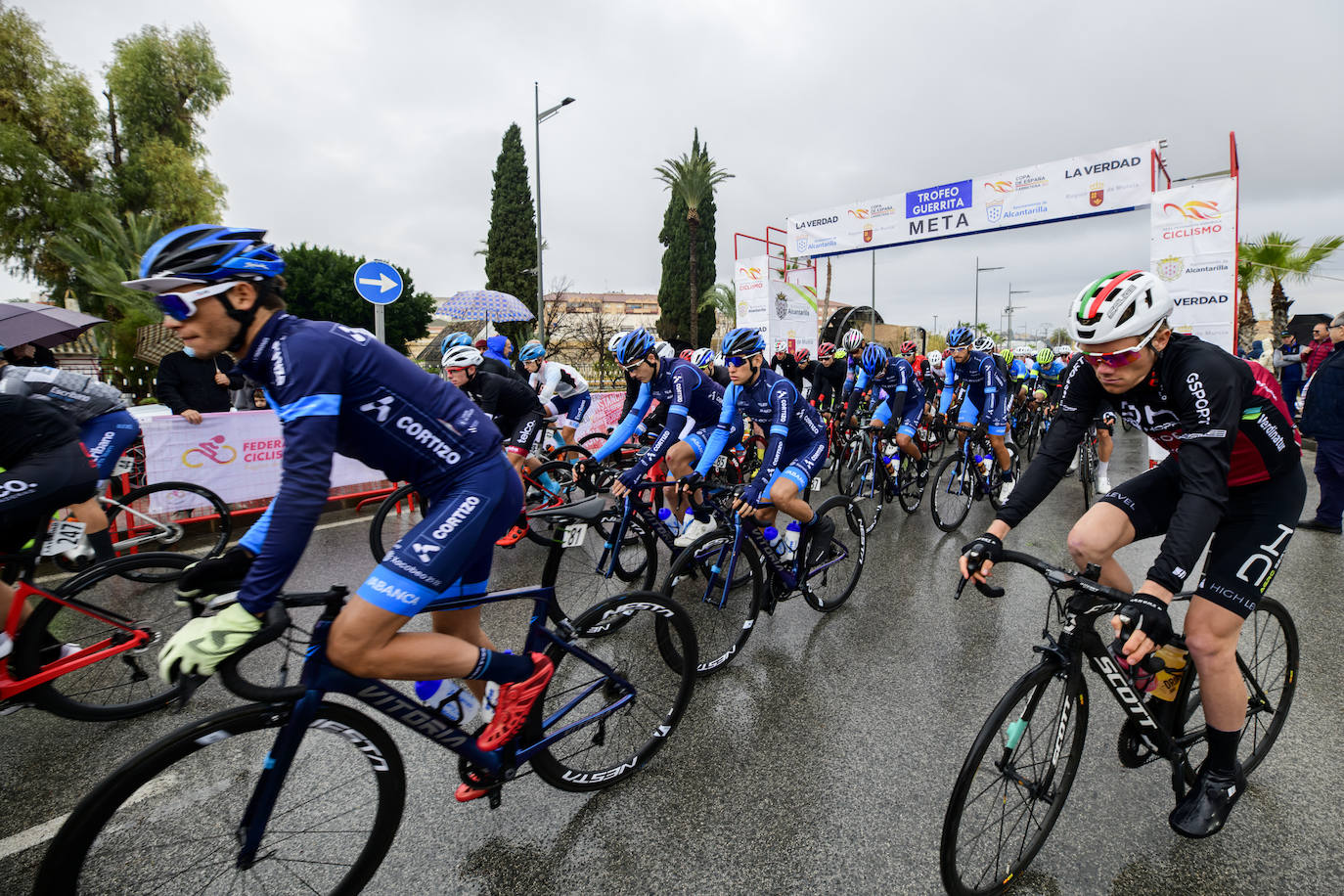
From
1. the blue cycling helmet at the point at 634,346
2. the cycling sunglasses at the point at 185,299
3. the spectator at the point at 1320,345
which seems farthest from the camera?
the spectator at the point at 1320,345

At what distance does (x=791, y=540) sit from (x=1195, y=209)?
10459mm

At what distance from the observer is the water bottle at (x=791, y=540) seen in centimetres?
429

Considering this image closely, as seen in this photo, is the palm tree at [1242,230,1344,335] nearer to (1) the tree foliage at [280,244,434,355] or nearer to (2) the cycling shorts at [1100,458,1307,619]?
(2) the cycling shorts at [1100,458,1307,619]

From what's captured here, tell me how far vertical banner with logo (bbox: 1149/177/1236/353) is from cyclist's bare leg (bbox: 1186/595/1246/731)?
10094 mm

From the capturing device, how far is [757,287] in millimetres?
17078

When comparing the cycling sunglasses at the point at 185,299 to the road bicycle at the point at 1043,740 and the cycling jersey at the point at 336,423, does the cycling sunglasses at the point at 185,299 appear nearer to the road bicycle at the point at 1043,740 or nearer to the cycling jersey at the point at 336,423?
the cycling jersey at the point at 336,423

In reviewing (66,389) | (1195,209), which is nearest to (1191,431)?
(66,389)

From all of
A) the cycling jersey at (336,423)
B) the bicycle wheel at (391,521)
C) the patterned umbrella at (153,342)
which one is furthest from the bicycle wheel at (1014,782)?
the patterned umbrella at (153,342)

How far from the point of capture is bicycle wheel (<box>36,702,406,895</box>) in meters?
1.58

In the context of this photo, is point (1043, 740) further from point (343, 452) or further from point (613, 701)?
point (343, 452)

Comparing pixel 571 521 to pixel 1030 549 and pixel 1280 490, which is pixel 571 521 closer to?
pixel 1280 490

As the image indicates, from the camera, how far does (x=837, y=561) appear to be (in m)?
4.64

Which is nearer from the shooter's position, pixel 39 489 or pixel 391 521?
pixel 39 489

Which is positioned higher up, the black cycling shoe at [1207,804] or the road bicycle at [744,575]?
the road bicycle at [744,575]
